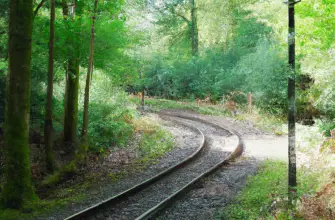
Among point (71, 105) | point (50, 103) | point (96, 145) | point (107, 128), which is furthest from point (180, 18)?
point (50, 103)

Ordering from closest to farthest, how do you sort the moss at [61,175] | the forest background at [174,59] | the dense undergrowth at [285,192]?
the dense undergrowth at [285,192], the moss at [61,175], the forest background at [174,59]

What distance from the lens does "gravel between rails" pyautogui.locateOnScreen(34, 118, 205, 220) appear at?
789cm

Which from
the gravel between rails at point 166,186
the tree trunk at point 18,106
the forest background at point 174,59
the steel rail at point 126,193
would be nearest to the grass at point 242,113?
the forest background at point 174,59

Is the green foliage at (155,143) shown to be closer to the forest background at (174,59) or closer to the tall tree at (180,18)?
the forest background at (174,59)

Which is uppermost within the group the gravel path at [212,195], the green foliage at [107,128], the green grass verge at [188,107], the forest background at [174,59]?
the forest background at [174,59]

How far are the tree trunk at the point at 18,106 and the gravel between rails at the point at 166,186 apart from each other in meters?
2.11

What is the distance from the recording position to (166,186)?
32.4ft

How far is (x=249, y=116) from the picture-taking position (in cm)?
2241

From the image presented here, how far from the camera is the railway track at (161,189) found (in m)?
7.77

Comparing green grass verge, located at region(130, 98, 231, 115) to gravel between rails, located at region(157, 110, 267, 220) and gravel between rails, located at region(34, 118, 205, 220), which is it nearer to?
gravel between rails, located at region(34, 118, 205, 220)

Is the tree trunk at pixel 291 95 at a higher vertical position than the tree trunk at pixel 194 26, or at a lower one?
lower

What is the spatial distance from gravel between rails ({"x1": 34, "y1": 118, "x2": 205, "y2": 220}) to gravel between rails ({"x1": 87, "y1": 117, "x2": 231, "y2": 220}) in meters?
0.56

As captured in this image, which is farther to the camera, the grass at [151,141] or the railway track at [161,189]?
the grass at [151,141]

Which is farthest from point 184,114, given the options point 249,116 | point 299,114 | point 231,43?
point 231,43
